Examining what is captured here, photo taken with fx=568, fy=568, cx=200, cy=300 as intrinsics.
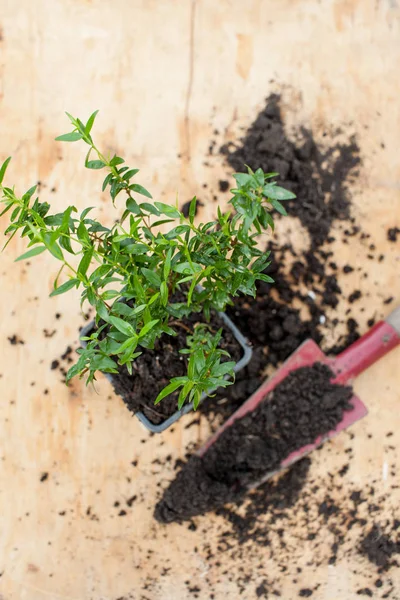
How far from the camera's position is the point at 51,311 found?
1391 millimetres

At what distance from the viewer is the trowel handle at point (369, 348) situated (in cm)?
129

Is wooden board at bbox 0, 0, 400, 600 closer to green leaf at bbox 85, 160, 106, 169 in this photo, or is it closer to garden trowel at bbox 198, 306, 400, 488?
garden trowel at bbox 198, 306, 400, 488

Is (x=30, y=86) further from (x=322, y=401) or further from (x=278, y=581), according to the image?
(x=278, y=581)

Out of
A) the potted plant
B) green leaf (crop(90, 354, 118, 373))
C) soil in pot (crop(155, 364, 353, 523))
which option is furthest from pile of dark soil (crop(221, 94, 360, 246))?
green leaf (crop(90, 354, 118, 373))

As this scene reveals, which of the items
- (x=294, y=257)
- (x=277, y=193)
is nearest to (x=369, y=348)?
(x=294, y=257)

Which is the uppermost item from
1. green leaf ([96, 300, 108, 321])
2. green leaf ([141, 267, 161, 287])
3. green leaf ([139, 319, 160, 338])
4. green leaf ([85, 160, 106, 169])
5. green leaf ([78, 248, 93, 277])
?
green leaf ([85, 160, 106, 169])

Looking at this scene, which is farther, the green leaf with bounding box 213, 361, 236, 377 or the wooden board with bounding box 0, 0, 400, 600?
the wooden board with bounding box 0, 0, 400, 600

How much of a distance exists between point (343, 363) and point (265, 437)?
9.8 inches

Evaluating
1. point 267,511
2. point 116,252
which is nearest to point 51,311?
point 116,252

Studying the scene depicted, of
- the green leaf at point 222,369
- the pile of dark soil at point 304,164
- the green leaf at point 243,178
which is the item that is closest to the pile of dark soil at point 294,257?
the pile of dark soil at point 304,164

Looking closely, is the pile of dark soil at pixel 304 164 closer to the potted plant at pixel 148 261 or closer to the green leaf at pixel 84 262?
the potted plant at pixel 148 261

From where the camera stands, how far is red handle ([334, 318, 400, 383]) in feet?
4.23

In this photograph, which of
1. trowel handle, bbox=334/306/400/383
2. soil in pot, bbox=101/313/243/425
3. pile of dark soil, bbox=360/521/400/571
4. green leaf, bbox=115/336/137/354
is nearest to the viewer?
green leaf, bbox=115/336/137/354

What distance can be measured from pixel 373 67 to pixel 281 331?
28.2 inches
